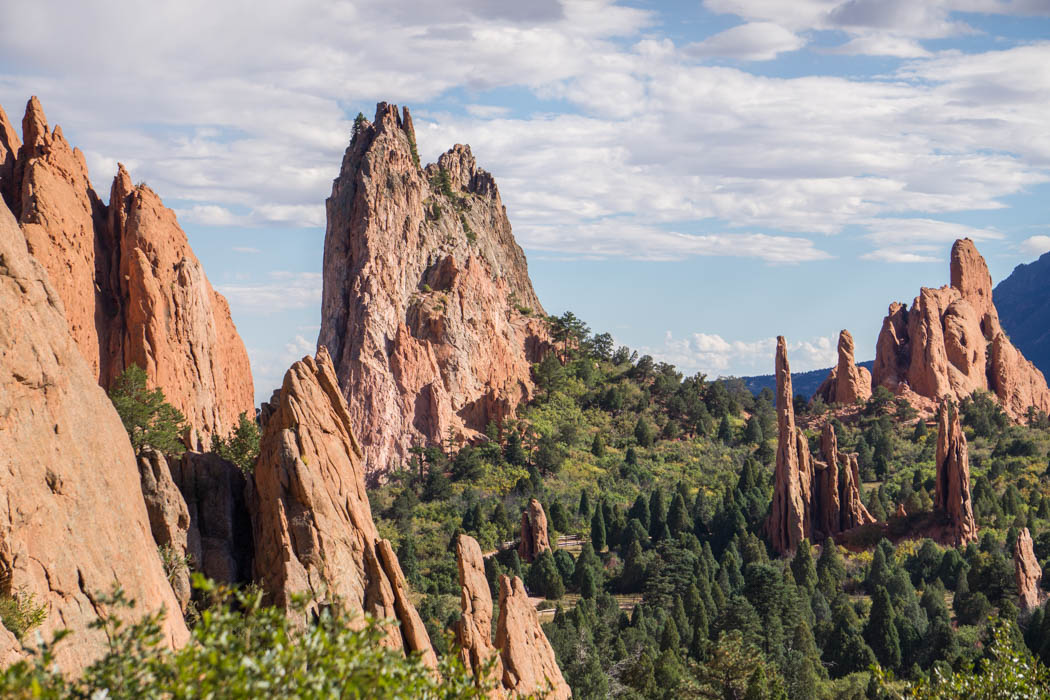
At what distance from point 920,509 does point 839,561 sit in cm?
1080

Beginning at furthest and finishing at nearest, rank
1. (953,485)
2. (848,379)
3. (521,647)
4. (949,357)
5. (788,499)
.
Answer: (949,357) → (848,379) → (788,499) → (953,485) → (521,647)

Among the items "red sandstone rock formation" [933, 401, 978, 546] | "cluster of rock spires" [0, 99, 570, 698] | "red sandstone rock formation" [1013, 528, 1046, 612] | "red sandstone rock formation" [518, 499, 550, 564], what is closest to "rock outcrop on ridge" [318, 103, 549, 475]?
"red sandstone rock formation" [518, 499, 550, 564]

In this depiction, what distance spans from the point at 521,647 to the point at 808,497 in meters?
53.7

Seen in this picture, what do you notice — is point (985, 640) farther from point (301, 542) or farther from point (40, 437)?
point (40, 437)

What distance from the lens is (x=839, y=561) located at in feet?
255

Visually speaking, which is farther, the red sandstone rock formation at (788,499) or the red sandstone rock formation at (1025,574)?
the red sandstone rock formation at (788,499)

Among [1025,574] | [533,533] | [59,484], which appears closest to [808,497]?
[1025,574]

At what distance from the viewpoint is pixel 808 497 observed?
281 feet

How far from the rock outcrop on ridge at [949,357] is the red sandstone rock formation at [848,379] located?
3739 mm

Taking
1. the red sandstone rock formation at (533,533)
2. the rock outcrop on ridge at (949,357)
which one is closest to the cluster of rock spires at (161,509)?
the red sandstone rock formation at (533,533)

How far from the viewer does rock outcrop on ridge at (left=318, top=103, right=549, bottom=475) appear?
347 feet

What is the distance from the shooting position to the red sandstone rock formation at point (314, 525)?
30.7 meters

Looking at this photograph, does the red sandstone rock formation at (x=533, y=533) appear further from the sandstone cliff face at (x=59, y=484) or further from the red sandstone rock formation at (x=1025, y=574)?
the sandstone cliff face at (x=59, y=484)

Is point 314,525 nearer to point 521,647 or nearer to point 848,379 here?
point 521,647
